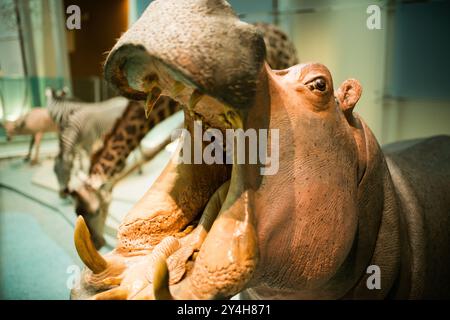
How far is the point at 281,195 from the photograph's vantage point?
0.62 metres

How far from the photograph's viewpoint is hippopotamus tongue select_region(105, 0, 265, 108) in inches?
19.6

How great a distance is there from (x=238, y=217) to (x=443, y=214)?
0.72 meters

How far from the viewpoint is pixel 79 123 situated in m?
2.81

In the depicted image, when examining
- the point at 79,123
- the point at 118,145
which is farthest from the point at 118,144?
the point at 79,123

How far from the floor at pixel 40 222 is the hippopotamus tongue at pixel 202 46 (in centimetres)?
114

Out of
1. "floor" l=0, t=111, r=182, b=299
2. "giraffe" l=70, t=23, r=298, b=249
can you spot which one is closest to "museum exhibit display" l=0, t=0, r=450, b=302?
"giraffe" l=70, t=23, r=298, b=249

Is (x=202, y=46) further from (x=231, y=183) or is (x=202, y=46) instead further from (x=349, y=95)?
(x=349, y=95)

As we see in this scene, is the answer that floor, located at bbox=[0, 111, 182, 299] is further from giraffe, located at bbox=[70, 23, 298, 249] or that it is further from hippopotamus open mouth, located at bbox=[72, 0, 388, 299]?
hippopotamus open mouth, located at bbox=[72, 0, 388, 299]

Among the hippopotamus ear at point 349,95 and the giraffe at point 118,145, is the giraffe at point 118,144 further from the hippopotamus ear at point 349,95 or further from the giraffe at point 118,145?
the hippopotamus ear at point 349,95

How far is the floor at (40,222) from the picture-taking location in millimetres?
1804

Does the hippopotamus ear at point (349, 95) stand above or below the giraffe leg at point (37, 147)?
above

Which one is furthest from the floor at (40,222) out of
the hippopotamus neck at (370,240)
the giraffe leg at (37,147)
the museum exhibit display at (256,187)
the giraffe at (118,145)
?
the hippopotamus neck at (370,240)

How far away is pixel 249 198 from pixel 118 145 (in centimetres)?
168
